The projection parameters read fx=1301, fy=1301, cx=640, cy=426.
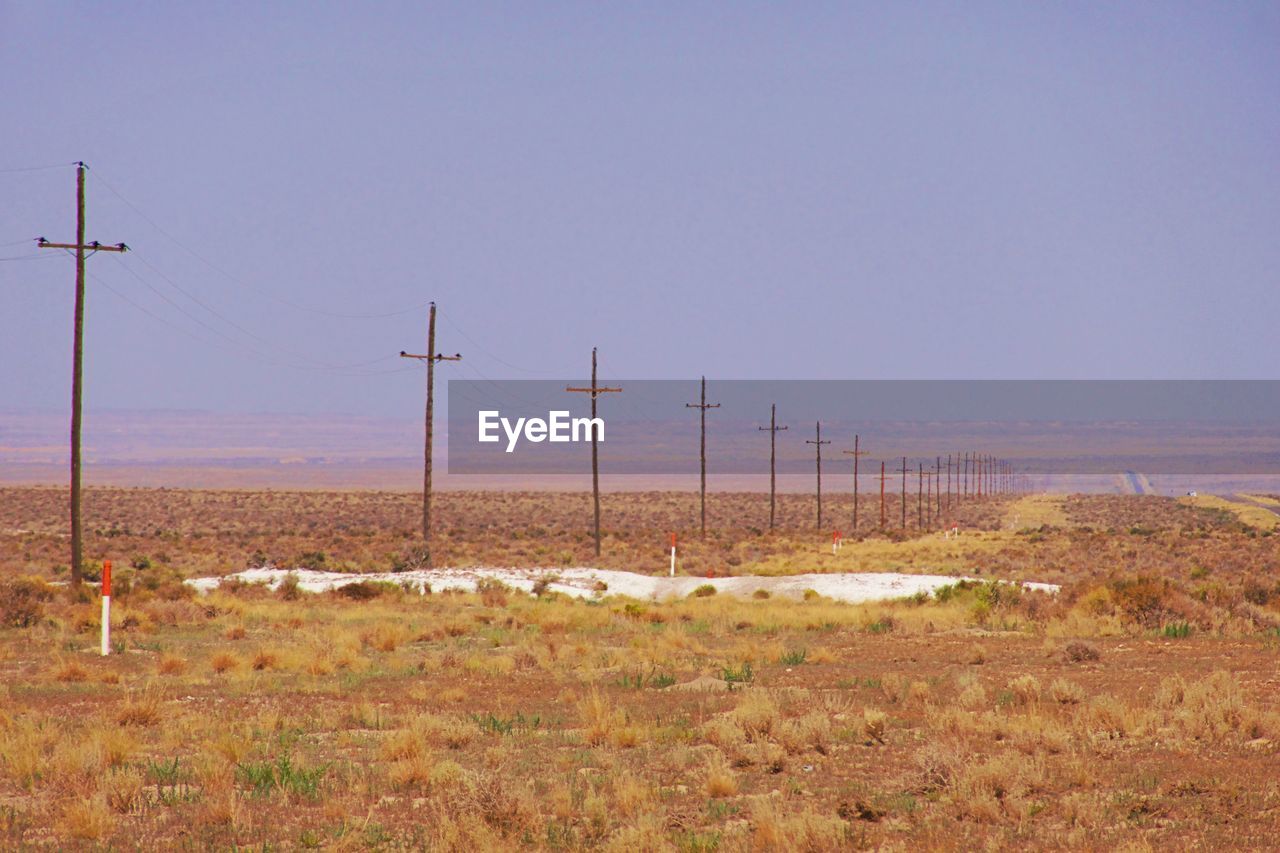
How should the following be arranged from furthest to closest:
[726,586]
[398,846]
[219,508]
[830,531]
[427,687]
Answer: [219,508] < [830,531] < [726,586] < [427,687] < [398,846]

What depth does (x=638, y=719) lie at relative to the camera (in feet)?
49.1

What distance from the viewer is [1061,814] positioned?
1022 cm

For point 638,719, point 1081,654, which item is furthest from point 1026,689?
point 638,719

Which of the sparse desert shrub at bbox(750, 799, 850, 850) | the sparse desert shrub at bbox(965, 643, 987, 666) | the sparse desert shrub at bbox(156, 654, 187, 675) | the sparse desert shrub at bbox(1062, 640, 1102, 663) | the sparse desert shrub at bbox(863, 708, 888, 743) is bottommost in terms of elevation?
the sparse desert shrub at bbox(156, 654, 187, 675)

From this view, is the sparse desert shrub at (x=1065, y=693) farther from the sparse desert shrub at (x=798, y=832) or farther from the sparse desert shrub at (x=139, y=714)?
the sparse desert shrub at (x=139, y=714)

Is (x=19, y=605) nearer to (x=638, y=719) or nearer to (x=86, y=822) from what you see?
(x=638, y=719)

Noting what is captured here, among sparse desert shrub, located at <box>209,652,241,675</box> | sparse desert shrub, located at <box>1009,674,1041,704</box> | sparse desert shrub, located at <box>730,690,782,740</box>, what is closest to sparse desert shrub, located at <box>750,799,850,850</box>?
sparse desert shrub, located at <box>730,690,782,740</box>

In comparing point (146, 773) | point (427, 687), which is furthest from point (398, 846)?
point (427, 687)

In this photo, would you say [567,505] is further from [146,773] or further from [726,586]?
[146,773]

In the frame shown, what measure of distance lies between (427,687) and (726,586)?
22524 millimetres

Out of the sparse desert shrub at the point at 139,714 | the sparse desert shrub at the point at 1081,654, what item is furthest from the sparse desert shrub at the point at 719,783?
the sparse desert shrub at the point at 1081,654

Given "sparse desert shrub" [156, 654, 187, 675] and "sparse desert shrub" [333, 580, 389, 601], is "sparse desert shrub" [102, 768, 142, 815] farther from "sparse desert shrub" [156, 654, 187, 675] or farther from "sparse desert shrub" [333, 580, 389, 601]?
"sparse desert shrub" [333, 580, 389, 601]

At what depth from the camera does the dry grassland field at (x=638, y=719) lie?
9961mm

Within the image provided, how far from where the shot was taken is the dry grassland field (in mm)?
9961
